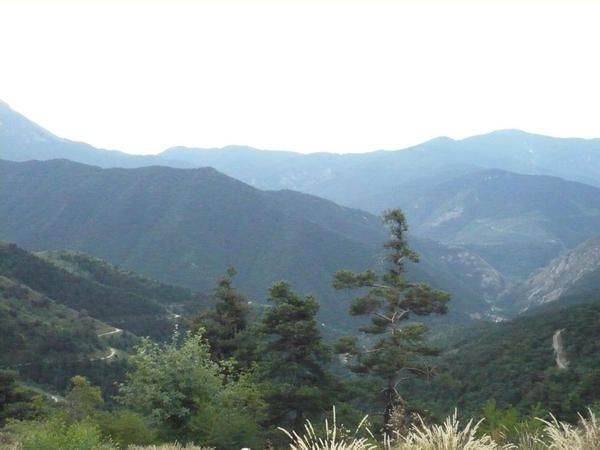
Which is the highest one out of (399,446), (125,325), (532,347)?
(399,446)

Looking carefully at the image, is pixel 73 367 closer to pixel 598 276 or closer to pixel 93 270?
pixel 93 270

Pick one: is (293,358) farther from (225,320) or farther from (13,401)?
(13,401)

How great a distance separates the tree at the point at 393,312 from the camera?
61.0 ft

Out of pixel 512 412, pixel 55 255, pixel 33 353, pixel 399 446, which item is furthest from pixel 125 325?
pixel 399 446

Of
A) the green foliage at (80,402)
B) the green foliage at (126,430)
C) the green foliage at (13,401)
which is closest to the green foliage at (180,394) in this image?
the green foliage at (80,402)

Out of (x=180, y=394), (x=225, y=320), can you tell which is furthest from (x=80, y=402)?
(x=225, y=320)

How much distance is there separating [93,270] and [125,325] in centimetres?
3572

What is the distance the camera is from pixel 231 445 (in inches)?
492

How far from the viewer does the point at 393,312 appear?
64.1 feet

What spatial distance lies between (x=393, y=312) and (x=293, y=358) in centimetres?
367

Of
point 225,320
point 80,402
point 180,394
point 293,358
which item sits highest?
point 180,394

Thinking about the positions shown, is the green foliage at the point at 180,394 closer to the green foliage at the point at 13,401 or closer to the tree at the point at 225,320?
the tree at the point at 225,320

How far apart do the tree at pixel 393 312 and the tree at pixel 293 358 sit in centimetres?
113

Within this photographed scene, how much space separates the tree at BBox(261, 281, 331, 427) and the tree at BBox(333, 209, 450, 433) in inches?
44.3
